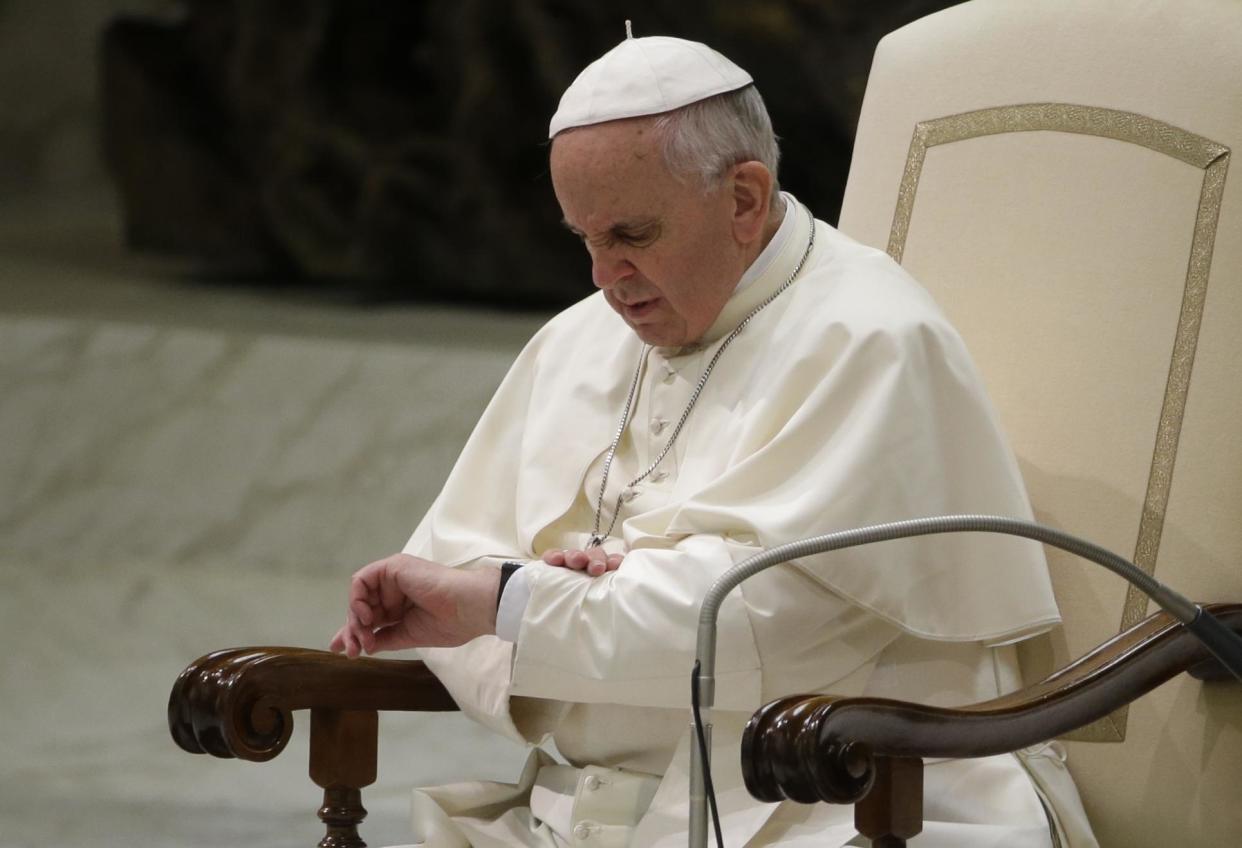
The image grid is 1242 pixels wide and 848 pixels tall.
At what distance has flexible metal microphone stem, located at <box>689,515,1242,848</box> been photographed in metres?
1.82

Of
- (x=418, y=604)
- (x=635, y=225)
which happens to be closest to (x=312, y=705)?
(x=418, y=604)

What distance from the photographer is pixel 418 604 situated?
8.48 feet

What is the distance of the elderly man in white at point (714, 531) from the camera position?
8.13 feet

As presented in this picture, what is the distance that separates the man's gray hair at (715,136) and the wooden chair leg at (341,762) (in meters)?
0.94

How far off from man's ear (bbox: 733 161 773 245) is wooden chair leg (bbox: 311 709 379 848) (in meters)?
0.90

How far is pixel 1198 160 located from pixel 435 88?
20.8 feet

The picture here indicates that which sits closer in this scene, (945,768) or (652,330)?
(945,768)

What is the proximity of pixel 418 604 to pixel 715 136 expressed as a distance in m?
0.80

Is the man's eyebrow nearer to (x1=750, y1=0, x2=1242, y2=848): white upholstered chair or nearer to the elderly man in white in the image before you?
the elderly man in white

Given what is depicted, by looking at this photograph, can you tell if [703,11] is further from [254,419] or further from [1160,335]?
[1160,335]

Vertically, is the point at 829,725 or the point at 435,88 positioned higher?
the point at 435,88

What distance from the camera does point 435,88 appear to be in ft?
28.7

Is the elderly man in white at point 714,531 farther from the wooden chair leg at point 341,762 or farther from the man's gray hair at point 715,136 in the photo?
the wooden chair leg at point 341,762

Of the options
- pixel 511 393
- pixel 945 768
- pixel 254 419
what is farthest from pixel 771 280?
pixel 254 419
